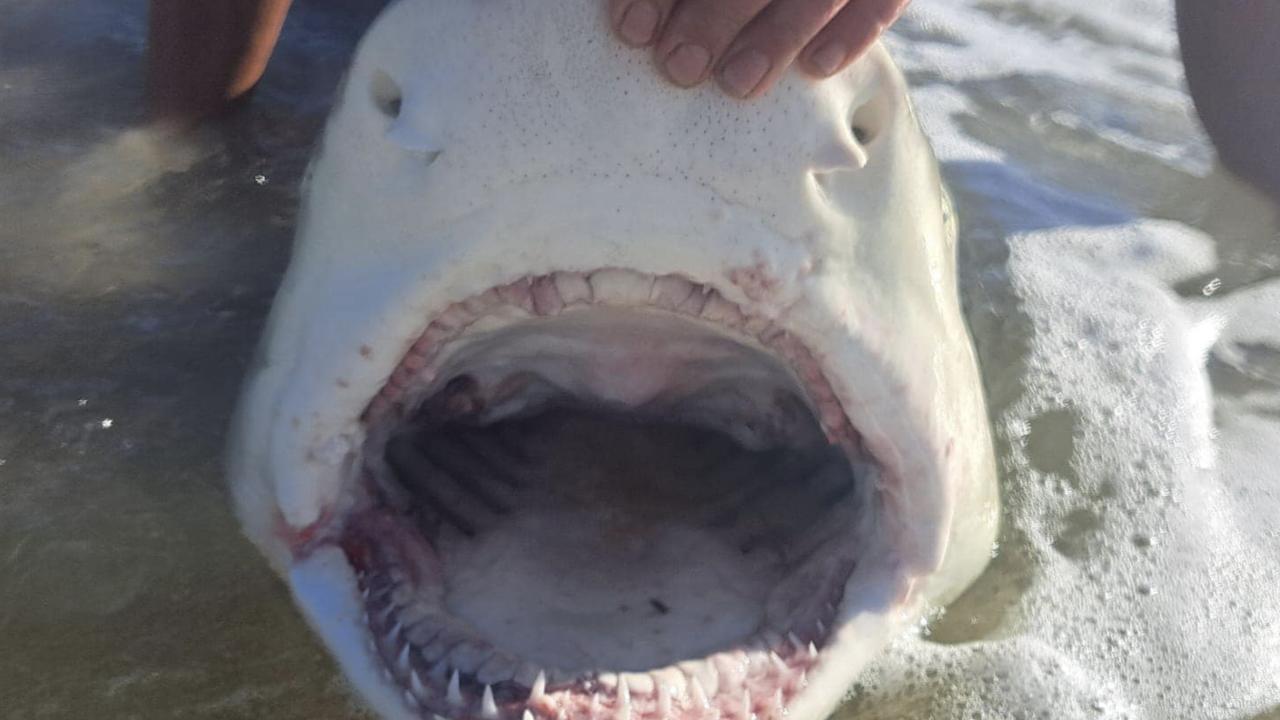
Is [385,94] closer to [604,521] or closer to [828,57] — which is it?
[828,57]

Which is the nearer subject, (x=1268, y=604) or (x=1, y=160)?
(x=1268, y=604)

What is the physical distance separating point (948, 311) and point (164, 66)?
1540 millimetres

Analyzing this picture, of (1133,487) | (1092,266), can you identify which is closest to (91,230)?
(1133,487)

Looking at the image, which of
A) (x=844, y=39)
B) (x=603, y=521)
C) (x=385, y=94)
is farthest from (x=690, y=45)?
(x=603, y=521)

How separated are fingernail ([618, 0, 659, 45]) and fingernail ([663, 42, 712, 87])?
21mm

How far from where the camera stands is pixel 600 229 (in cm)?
84

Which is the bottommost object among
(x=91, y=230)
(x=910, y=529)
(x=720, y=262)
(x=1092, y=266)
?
(x=1092, y=266)

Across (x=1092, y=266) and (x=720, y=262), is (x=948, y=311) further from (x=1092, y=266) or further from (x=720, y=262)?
(x=1092, y=266)

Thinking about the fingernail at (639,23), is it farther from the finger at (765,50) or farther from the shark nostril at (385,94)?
the shark nostril at (385,94)

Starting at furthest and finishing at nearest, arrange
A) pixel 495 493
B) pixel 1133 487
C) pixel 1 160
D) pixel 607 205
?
pixel 1 160, pixel 1133 487, pixel 495 493, pixel 607 205

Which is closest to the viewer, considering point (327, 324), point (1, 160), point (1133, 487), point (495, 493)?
point (327, 324)

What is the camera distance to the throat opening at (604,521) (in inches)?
37.8

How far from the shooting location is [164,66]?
2072mm

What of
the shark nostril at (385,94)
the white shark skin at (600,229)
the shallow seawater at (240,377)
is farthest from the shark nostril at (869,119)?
the shallow seawater at (240,377)
